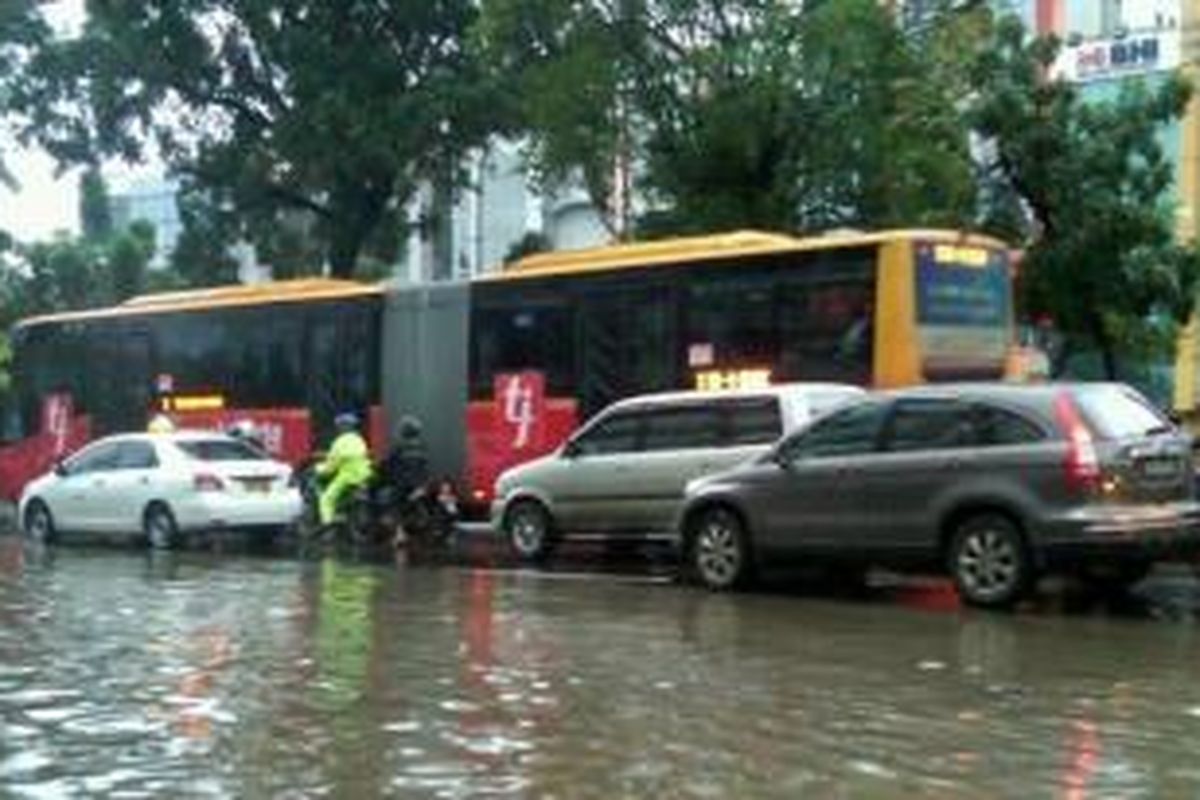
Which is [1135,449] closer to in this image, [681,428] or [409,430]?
[681,428]

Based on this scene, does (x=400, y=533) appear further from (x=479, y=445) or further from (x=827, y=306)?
(x=827, y=306)

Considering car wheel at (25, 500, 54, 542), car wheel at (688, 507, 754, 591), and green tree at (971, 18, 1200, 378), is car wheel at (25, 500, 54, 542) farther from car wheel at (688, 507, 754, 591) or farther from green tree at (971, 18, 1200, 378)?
green tree at (971, 18, 1200, 378)

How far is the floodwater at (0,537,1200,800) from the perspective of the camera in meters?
9.30

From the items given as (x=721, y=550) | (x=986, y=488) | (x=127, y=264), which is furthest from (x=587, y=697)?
(x=127, y=264)

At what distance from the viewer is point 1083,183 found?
27.2 metres

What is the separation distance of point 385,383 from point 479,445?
2408mm

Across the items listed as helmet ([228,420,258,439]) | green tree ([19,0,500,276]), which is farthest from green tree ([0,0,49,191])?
helmet ([228,420,258,439])

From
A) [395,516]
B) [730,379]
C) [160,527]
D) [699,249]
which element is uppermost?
[699,249]

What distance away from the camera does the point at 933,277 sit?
22.7 m

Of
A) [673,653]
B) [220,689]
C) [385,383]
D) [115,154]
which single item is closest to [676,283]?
[385,383]

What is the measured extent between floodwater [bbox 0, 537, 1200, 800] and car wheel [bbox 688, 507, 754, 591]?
37cm

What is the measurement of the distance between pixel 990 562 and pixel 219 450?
12.2 m

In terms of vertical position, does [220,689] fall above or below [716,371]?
below

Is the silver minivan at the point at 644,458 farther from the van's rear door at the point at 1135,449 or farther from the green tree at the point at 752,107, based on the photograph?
the green tree at the point at 752,107
